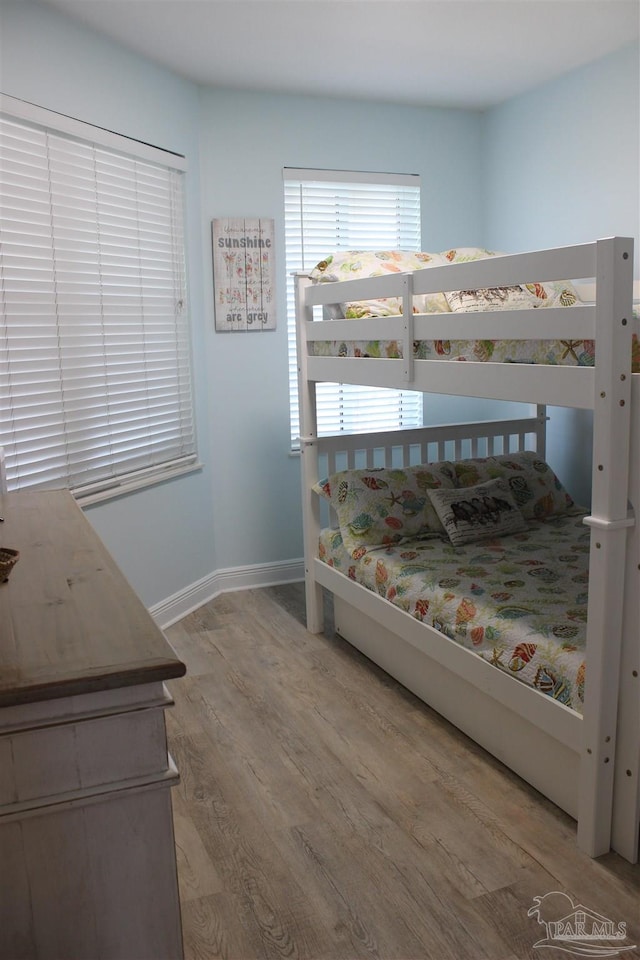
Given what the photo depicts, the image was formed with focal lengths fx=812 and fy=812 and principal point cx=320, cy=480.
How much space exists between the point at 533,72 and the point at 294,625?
2.71m

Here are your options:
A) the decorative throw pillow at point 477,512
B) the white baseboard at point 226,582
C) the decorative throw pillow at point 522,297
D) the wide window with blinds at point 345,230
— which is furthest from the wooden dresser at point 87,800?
the wide window with blinds at point 345,230

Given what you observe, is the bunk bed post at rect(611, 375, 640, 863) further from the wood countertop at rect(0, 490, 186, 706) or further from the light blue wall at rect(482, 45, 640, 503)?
the light blue wall at rect(482, 45, 640, 503)

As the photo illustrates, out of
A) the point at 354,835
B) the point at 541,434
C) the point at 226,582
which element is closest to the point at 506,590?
the point at 354,835

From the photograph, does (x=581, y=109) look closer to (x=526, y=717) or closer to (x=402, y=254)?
(x=402, y=254)

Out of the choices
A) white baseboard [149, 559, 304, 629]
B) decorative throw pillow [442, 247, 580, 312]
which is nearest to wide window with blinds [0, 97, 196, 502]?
white baseboard [149, 559, 304, 629]

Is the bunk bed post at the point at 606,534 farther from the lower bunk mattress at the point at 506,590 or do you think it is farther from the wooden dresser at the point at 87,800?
the wooden dresser at the point at 87,800

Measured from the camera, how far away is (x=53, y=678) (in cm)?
98

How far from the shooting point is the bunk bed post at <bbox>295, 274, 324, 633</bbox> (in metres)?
3.36

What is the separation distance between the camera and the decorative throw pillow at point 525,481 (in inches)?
134

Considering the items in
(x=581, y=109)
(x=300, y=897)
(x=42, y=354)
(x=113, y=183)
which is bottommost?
(x=300, y=897)

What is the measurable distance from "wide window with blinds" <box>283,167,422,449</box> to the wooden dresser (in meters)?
3.23

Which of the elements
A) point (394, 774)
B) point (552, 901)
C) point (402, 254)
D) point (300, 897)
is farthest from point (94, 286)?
point (552, 901)

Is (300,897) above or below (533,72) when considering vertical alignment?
below

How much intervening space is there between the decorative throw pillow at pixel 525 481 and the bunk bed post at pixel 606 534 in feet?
4.86
